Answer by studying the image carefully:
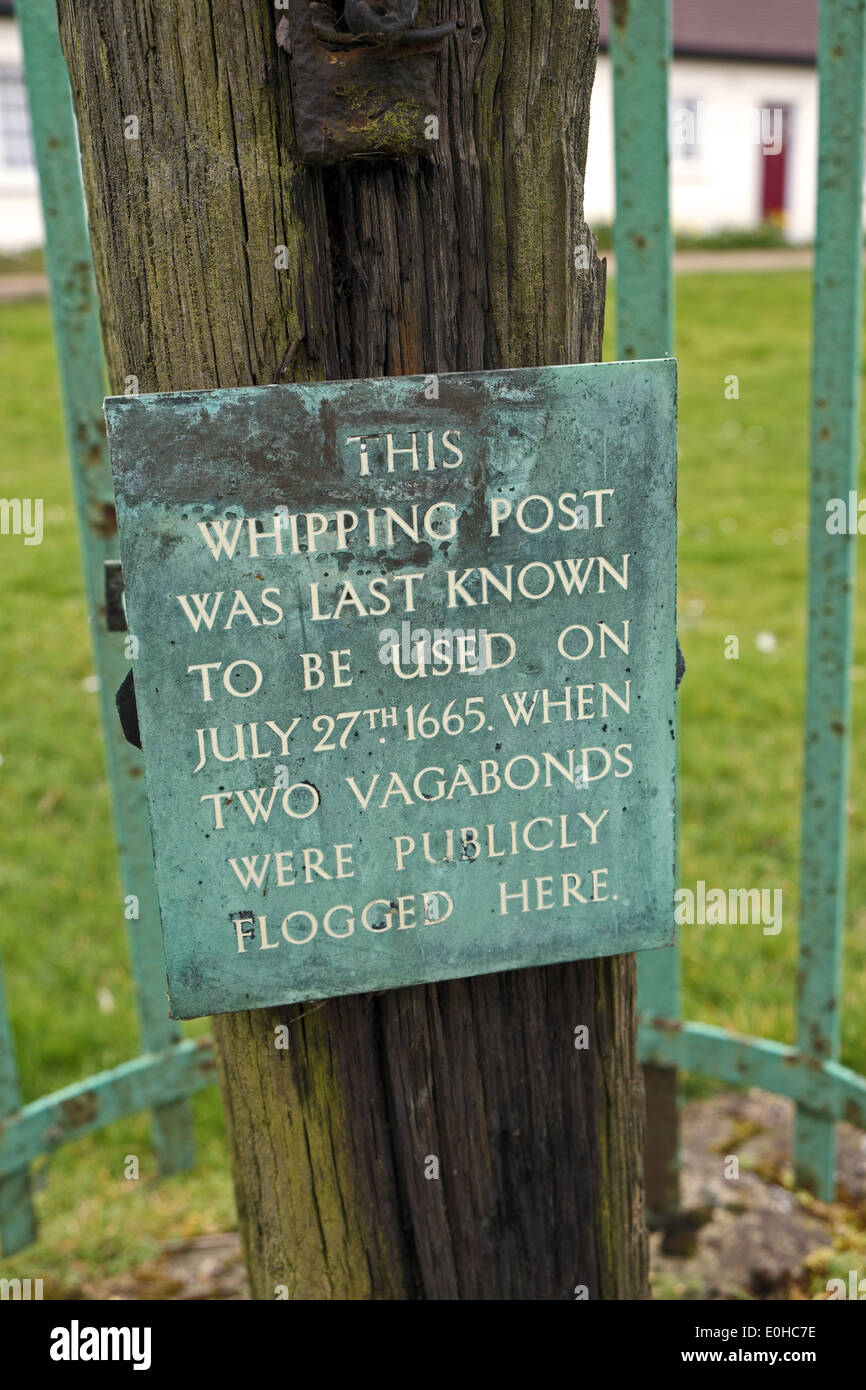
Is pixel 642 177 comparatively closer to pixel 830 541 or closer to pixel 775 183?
pixel 830 541

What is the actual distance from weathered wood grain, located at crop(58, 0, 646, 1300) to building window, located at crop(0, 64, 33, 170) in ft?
62.7

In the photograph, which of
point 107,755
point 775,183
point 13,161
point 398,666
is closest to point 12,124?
point 13,161

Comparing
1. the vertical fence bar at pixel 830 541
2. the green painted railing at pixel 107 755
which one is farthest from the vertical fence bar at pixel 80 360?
the vertical fence bar at pixel 830 541

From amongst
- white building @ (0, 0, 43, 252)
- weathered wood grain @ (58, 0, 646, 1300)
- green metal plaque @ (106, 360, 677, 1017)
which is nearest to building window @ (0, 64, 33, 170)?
white building @ (0, 0, 43, 252)

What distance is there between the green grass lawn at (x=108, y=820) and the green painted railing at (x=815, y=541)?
1.49 ft

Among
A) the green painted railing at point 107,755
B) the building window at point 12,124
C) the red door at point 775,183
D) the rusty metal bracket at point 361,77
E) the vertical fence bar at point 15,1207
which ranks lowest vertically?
the vertical fence bar at point 15,1207

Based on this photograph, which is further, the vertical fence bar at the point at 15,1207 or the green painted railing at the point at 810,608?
the vertical fence bar at the point at 15,1207

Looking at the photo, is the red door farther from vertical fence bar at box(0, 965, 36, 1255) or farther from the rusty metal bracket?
the rusty metal bracket

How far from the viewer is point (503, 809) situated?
1586 millimetres

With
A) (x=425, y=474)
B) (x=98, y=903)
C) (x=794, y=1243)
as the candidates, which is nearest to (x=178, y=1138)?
(x=98, y=903)

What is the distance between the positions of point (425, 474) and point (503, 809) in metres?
0.43

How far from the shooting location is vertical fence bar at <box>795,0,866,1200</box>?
2.13 metres

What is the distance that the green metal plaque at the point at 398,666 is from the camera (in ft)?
4.68

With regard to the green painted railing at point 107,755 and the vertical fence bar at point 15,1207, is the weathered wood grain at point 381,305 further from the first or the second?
the vertical fence bar at point 15,1207
